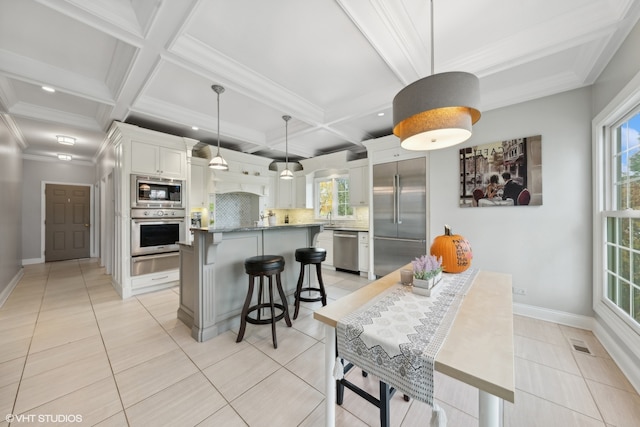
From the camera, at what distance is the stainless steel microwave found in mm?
3477

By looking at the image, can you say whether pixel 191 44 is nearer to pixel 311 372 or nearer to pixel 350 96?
pixel 350 96

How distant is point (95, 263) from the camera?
222 inches

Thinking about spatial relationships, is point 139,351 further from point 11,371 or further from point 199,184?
point 199,184

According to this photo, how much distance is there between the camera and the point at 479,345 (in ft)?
2.73

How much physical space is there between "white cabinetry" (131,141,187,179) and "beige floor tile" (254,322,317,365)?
2.99m

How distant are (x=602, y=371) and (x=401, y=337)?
223cm

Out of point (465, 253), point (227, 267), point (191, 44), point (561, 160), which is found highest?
point (191, 44)

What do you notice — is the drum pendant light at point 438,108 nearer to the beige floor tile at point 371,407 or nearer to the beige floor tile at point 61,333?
the beige floor tile at point 371,407

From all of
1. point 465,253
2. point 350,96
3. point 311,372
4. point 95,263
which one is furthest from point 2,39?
point 95,263

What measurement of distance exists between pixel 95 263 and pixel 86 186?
86.2 inches

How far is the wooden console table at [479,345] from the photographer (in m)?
0.68

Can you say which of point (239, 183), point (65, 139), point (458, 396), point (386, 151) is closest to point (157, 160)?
point (239, 183)

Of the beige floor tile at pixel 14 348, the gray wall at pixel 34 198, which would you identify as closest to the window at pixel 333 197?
the beige floor tile at pixel 14 348

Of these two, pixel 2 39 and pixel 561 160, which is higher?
pixel 2 39
